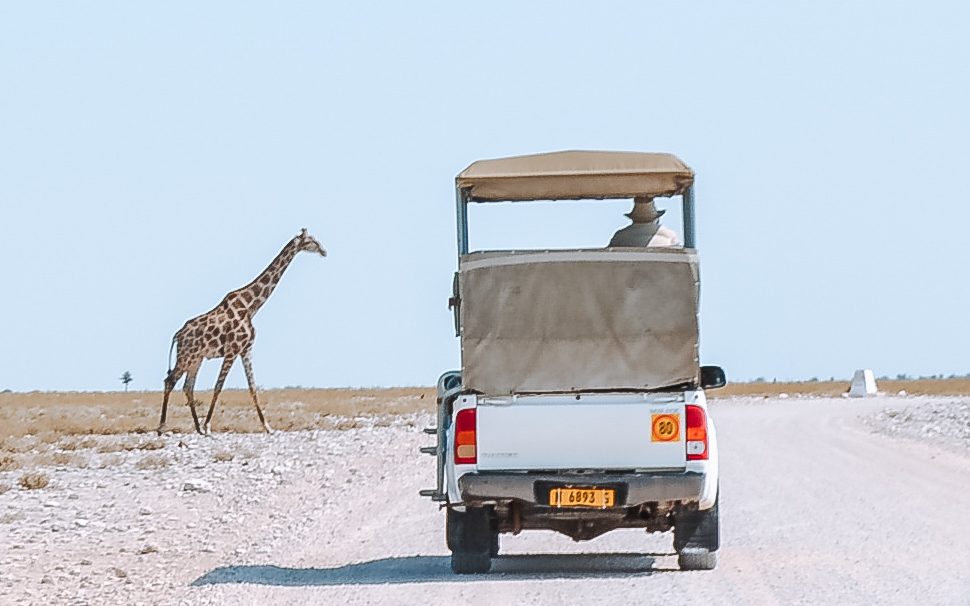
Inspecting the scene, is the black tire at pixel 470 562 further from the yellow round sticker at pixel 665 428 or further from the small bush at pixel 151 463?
the small bush at pixel 151 463

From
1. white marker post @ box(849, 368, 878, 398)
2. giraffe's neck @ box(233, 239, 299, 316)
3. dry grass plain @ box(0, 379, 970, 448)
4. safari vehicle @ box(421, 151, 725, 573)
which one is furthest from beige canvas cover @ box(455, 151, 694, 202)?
white marker post @ box(849, 368, 878, 398)

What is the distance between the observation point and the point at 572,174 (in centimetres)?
1427

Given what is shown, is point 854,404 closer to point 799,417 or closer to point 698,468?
point 799,417

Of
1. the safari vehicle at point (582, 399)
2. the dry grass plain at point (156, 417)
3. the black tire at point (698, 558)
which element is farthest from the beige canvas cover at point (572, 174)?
the dry grass plain at point (156, 417)

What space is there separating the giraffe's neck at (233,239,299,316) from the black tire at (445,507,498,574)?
75.3ft

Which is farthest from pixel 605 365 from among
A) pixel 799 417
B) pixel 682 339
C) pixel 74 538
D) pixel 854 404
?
pixel 854 404

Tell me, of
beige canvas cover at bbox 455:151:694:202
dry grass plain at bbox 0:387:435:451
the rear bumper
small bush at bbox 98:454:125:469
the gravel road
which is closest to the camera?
the gravel road

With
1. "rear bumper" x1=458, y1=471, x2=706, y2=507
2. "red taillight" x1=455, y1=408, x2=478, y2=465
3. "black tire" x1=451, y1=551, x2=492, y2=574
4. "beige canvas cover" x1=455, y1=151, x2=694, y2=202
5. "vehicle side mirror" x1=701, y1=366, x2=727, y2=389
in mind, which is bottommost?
"black tire" x1=451, y1=551, x2=492, y2=574

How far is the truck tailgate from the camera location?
1303 cm

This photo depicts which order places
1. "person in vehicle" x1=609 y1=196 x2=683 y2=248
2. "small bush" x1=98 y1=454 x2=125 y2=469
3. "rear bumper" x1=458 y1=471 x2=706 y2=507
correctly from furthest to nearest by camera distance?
"small bush" x1=98 y1=454 x2=125 y2=469 → "person in vehicle" x1=609 y1=196 x2=683 y2=248 → "rear bumper" x1=458 y1=471 x2=706 y2=507

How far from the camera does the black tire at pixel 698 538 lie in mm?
13586

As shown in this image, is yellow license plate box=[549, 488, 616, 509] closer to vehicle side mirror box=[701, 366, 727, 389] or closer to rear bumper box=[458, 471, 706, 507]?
rear bumper box=[458, 471, 706, 507]

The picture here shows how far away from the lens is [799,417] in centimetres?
3850

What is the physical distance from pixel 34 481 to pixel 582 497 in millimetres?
12448
